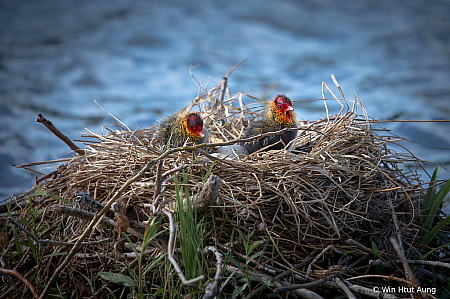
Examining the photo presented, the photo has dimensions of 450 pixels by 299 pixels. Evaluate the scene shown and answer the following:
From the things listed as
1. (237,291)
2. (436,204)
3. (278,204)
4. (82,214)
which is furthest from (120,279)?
(436,204)

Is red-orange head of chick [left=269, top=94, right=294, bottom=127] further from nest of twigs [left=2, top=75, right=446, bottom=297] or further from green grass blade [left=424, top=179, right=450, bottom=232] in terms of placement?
green grass blade [left=424, top=179, right=450, bottom=232]

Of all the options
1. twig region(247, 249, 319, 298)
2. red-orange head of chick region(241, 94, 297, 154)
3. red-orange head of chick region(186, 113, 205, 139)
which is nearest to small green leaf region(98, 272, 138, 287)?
twig region(247, 249, 319, 298)

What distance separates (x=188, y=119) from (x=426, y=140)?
3497 millimetres

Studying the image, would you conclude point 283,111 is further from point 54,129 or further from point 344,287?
point 54,129

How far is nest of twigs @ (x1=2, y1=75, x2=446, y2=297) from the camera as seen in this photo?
159 cm

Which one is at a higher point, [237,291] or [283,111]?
[283,111]

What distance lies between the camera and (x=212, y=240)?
1645 mm

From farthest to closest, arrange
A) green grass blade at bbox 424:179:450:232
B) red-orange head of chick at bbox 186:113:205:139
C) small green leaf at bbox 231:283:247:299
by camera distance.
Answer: red-orange head of chick at bbox 186:113:205:139
green grass blade at bbox 424:179:450:232
small green leaf at bbox 231:283:247:299

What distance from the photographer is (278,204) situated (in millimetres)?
1796

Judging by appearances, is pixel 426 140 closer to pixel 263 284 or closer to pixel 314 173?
pixel 314 173

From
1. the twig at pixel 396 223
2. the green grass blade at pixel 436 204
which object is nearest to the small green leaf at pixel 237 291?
the twig at pixel 396 223

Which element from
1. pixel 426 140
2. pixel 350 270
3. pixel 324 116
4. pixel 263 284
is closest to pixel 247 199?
pixel 263 284

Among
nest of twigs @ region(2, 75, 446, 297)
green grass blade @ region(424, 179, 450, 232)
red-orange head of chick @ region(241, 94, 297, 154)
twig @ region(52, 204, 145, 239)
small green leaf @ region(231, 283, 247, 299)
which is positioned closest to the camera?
twig @ region(52, 204, 145, 239)

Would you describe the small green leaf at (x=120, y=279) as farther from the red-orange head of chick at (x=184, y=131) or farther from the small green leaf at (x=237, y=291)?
the red-orange head of chick at (x=184, y=131)
